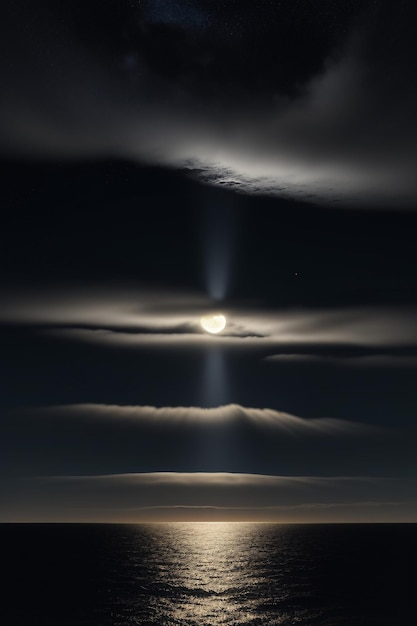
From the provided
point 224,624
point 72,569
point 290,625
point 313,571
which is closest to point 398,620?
point 290,625

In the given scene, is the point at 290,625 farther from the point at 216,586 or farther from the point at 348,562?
the point at 348,562

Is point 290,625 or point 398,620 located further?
point 398,620

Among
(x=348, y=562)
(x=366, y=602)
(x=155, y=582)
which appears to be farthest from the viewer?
(x=348, y=562)

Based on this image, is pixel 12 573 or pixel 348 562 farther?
pixel 348 562

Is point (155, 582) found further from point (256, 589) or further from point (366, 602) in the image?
point (366, 602)

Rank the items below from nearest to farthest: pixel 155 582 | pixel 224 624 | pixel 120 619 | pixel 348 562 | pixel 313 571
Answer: pixel 224 624, pixel 120 619, pixel 155 582, pixel 313 571, pixel 348 562

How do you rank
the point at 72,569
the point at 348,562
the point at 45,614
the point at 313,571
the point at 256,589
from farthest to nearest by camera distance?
the point at 348,562
the point at 72,569
the point at 313,571
the point at 256,589
the point at 45,614

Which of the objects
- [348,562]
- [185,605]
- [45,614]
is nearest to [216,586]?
[185,605]

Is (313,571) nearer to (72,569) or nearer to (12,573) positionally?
(72,569)

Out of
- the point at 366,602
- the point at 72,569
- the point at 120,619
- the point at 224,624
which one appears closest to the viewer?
the point at 224,624
